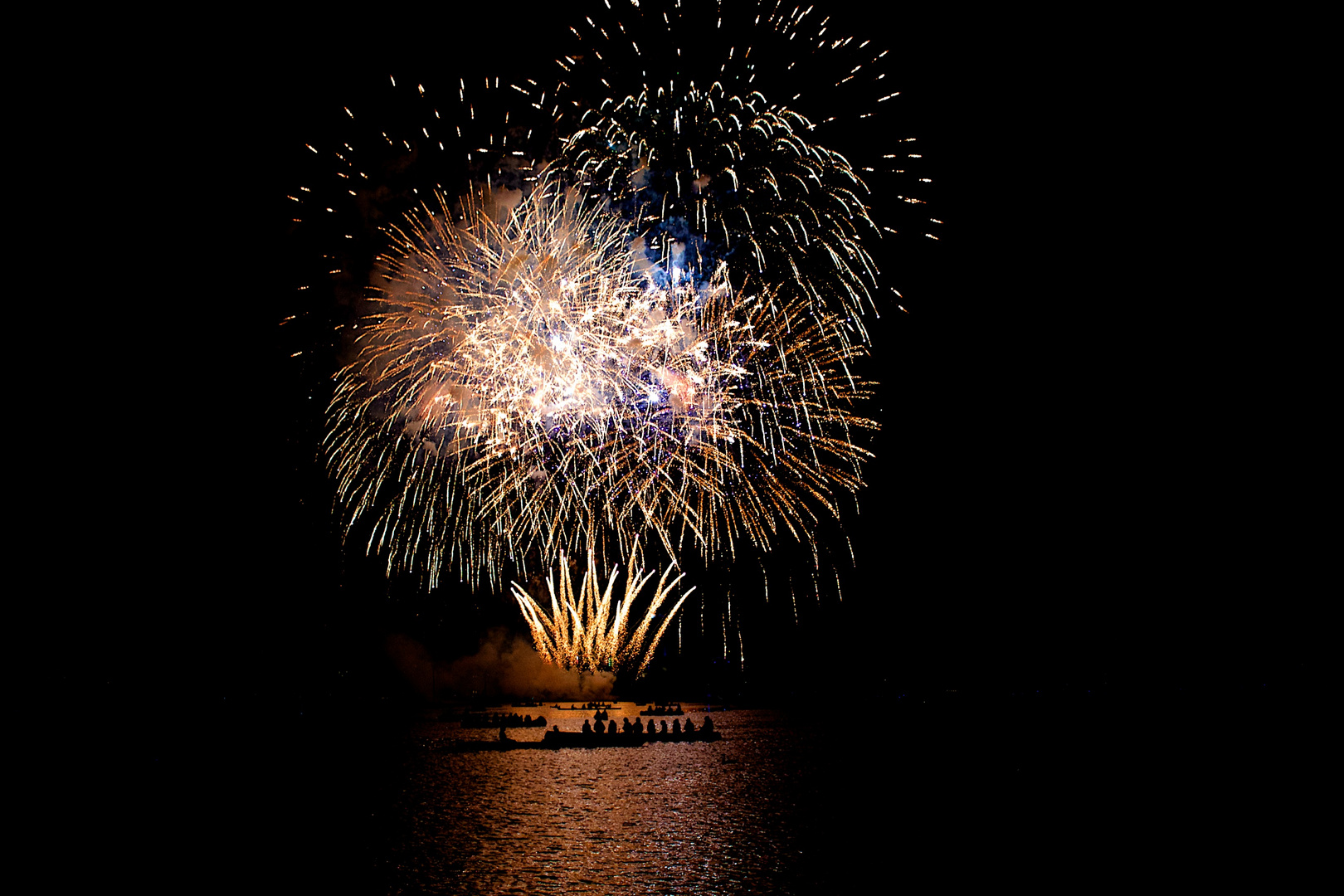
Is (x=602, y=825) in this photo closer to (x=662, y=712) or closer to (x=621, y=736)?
(x=621, y=736)

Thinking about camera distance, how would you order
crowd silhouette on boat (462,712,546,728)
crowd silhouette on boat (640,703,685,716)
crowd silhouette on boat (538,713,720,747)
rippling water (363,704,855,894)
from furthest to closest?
crowd silhouette on boat (640,703,685,716), crowd silhouette on boat (462,712,546,728), crowd silhouette on boat (538,713,720,747), rippling water (363,704,855,894)

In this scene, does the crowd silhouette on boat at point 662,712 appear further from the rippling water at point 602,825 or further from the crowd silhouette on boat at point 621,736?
the rippling water at point 602,825

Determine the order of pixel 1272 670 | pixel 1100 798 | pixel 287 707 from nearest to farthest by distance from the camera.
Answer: pixel 1100 798
pixel 287 707
pixel 1272 670

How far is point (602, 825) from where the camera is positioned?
1531 centimetres

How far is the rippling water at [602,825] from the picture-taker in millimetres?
11359

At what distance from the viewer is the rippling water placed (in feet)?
37.3

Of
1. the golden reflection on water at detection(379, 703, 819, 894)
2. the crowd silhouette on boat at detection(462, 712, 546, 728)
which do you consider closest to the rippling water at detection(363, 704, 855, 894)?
the golden reflection on water at detection(379, 703, 819, 894)

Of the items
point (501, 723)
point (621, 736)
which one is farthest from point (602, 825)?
point (501, 723)

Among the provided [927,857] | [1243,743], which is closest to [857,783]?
[927,857]

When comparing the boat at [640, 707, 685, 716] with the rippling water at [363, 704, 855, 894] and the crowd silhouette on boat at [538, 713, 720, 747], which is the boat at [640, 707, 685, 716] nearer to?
the crowd silhouette on boat at [538, 713, 720, 747]

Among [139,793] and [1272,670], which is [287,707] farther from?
[1272,670]

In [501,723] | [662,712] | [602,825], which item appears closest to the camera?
[602,825]

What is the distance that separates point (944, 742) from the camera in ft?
124

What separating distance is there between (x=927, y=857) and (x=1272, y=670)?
99.5m
